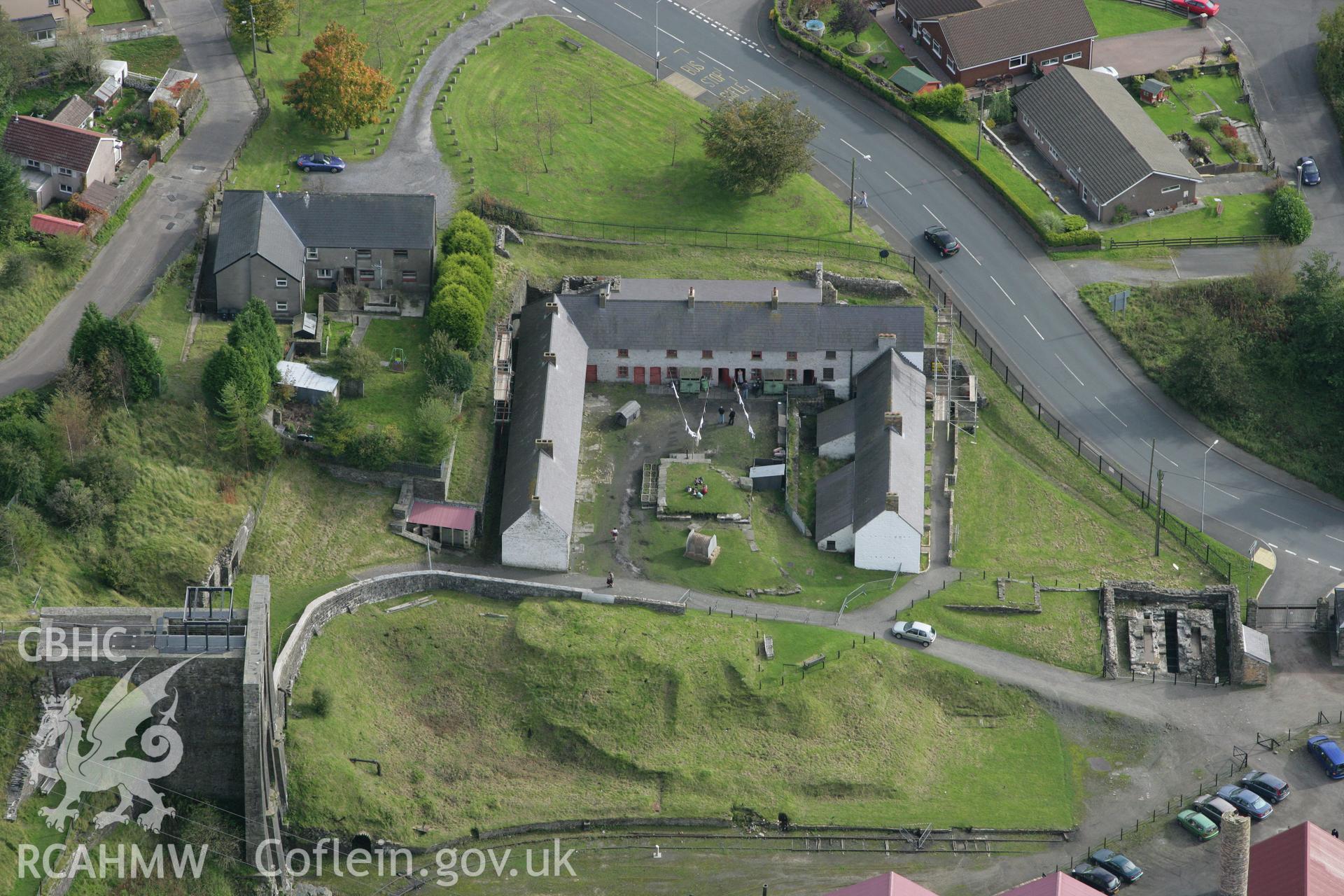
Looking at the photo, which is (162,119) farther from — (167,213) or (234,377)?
(234,377)

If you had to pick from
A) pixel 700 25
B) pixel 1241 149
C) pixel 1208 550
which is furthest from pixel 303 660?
pixel 1241 149

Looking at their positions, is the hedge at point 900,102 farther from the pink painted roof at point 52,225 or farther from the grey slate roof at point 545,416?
the pink painted roof at point 52,225

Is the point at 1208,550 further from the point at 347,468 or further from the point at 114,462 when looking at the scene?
the point at 114,462

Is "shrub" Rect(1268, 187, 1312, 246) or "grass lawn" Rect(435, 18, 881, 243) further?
"shrub" Rect(1268, 187, 1312, 246)

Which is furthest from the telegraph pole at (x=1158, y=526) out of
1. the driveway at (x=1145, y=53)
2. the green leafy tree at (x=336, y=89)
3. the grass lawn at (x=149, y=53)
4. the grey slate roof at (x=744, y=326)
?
the grass lawn at (x=149, y=53)

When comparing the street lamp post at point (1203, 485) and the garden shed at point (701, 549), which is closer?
the garden shed at point (701, 549)

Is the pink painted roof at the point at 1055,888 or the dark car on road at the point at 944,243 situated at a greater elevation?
the dark car on road at the point at 944,243

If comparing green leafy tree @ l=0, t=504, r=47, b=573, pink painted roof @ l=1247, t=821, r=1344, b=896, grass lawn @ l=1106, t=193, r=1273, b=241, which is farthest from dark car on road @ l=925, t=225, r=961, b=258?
green leafy tree @ l=0, t=504, r=47, b=573

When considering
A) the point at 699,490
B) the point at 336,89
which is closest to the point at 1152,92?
the point at 699,490

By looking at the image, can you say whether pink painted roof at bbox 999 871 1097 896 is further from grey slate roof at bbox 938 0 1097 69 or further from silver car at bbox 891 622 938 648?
grey slate roof at bbox 938 0 1097 69
